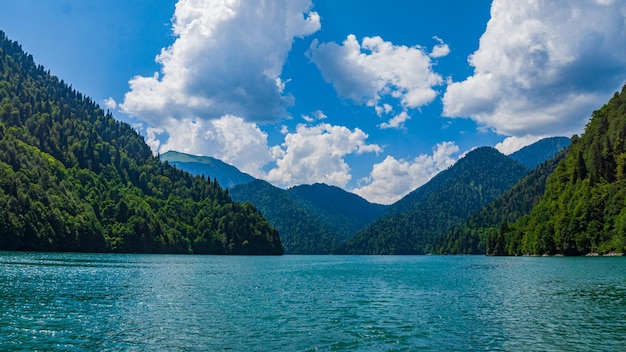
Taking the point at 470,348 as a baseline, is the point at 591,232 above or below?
above

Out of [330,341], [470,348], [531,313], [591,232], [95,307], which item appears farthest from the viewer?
[591,232]

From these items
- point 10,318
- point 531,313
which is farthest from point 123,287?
point 531,313

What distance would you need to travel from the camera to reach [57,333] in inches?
1416

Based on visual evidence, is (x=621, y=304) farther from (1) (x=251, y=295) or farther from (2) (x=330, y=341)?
(1) (x=251, y=295)

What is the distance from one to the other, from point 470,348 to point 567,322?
15.0 metres

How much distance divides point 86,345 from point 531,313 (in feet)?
131

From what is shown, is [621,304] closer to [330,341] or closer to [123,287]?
[330,341]

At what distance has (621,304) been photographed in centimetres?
5100

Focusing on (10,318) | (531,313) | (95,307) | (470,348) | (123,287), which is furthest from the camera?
(123,287)

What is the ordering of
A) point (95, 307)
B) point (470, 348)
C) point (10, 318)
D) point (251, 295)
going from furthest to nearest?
point (251, 295) → point (95, 307) → point (10, 318) → point (470, 348)

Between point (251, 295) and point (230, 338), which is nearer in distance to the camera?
point (230, 338)

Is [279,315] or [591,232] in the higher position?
[591,232]

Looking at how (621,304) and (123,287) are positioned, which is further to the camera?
(123,287)

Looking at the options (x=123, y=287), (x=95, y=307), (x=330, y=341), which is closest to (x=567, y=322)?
(x=330, y=341)
